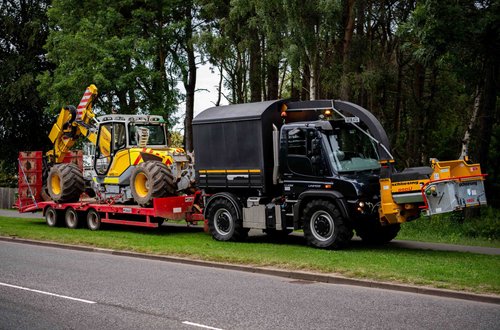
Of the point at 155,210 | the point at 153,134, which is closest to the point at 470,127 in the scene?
the point at 153,134

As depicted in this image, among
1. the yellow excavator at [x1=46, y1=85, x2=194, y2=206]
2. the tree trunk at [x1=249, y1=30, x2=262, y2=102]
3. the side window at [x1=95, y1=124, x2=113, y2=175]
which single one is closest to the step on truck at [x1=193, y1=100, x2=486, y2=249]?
the yellow excavator at [x1=46, y1=85, x2=194, y2=206]

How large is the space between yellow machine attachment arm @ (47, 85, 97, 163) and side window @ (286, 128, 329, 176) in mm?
9394

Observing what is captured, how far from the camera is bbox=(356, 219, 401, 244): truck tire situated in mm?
16141

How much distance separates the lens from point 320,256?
13766 millimetres

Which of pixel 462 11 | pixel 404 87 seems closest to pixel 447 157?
pixel 404 87

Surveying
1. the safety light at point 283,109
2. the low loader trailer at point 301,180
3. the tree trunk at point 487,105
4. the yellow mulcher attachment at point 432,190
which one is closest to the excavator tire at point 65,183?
the low loader trailer at point 301,180

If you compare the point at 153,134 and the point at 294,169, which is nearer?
the point at 294,169

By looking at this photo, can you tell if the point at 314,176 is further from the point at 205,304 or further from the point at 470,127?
the point at 470,127

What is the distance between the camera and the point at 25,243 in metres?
19.0

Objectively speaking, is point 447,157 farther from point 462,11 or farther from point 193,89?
point 193,89

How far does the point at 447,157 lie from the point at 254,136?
54.9ft

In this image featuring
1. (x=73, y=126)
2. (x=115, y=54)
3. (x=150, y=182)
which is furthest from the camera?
(x=115, y=54)

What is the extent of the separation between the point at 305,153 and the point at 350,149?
109 cm

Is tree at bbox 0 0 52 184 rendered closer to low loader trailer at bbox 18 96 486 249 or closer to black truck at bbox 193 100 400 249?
low loader trailer at bbox 18 96 486 249
